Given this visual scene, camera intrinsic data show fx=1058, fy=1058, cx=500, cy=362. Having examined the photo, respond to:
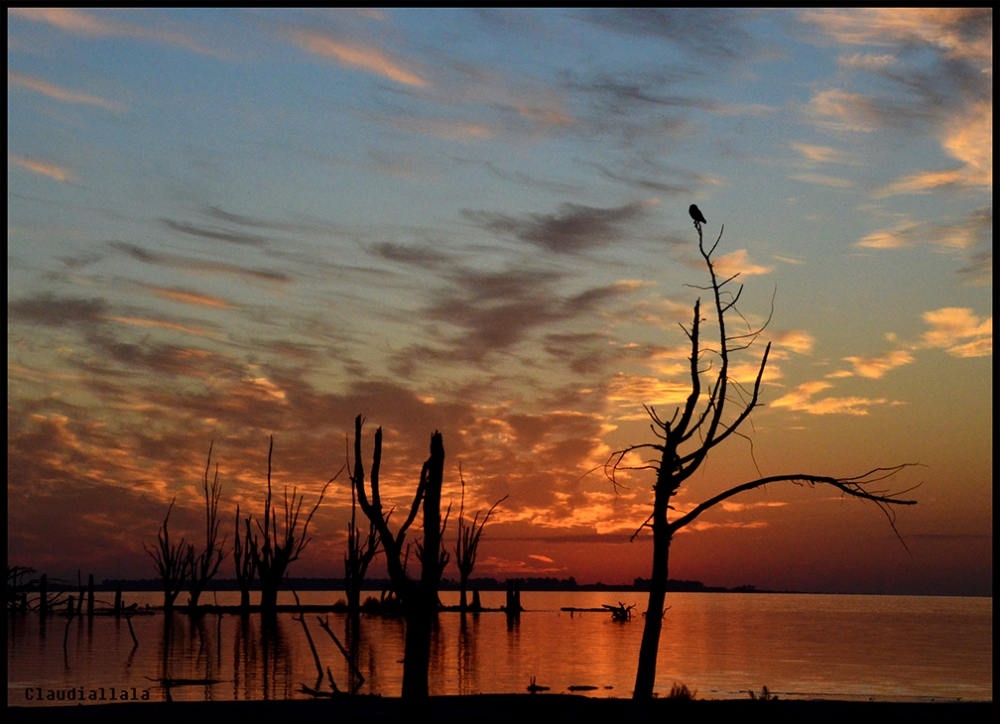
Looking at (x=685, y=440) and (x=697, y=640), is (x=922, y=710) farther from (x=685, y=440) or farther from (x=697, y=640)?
(x=697, y=640)

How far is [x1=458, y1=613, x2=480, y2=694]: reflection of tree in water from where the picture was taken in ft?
106

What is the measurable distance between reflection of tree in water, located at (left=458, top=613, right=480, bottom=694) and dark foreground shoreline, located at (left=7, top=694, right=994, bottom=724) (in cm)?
846

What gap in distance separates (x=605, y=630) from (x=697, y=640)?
919cm

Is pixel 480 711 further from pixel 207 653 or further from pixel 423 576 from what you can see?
pixel 207 653

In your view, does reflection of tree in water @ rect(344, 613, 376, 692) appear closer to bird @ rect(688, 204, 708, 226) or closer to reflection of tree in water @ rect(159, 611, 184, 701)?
reflection of tree in water @ rect(159, 611, 184, 701)

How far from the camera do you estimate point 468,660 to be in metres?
42.6

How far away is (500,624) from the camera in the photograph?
78.3 meters

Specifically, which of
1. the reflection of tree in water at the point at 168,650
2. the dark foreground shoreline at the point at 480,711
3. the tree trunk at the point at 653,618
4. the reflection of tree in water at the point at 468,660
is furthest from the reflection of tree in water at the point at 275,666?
the tree trunk at the point at 653,618

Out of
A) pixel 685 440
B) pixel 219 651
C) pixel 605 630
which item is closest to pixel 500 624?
pixel 605 630

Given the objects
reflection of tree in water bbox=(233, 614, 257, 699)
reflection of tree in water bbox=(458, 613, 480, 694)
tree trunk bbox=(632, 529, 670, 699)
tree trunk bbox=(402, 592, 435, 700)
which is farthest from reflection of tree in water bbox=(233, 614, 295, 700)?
tree trunk bbox=(632, 529, 670, 699)

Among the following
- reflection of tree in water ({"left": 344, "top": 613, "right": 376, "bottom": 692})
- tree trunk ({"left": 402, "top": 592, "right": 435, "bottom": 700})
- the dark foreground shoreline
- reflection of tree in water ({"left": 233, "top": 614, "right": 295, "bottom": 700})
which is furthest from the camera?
reflection of tree in water ({"left": 344, "top": 613, "right": 376, "bottom": 692})

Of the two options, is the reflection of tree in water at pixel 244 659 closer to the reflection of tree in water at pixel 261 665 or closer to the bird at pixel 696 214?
the reflection of tree in water at pixel 261 665

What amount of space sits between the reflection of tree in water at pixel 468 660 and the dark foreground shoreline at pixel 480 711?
8463 millimetres

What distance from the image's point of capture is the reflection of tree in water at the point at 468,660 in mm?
32203
